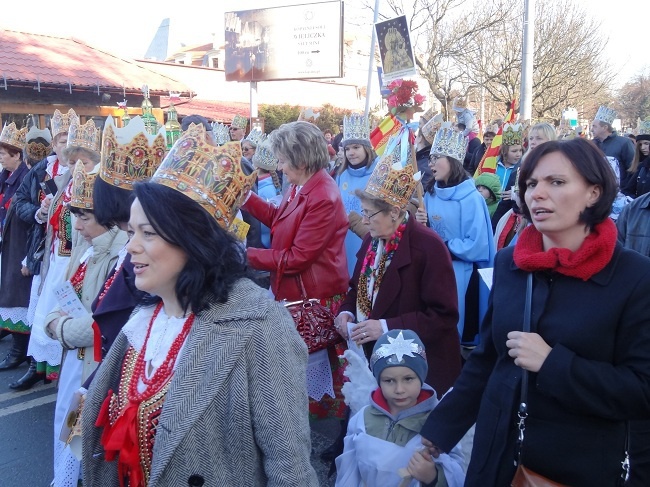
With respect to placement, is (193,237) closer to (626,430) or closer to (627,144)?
(626,430)

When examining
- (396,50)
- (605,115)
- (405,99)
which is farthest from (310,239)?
(605,115)

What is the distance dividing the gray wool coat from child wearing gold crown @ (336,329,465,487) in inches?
41.2

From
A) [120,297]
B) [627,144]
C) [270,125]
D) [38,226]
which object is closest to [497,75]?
[270,125]

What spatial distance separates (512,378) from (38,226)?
5088 millimetres

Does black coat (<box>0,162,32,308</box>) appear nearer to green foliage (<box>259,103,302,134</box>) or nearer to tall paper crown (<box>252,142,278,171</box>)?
tall paper crown (<box>252,142,278,171</box>)

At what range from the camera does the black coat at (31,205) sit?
19.0 feet

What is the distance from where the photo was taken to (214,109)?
28578mm

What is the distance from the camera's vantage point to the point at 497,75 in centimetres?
2452

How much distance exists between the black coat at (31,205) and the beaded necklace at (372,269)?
3.45 m

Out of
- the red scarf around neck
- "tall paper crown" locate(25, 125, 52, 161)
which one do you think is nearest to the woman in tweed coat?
the red scarf around neck

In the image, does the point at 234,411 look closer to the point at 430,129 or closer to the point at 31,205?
the point at 31,205

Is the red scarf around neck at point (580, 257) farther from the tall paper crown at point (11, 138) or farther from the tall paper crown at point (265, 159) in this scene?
the tall paper crown at point (11, 138)

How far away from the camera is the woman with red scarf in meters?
1.90

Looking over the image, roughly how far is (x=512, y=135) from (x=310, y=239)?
16.5 ft
